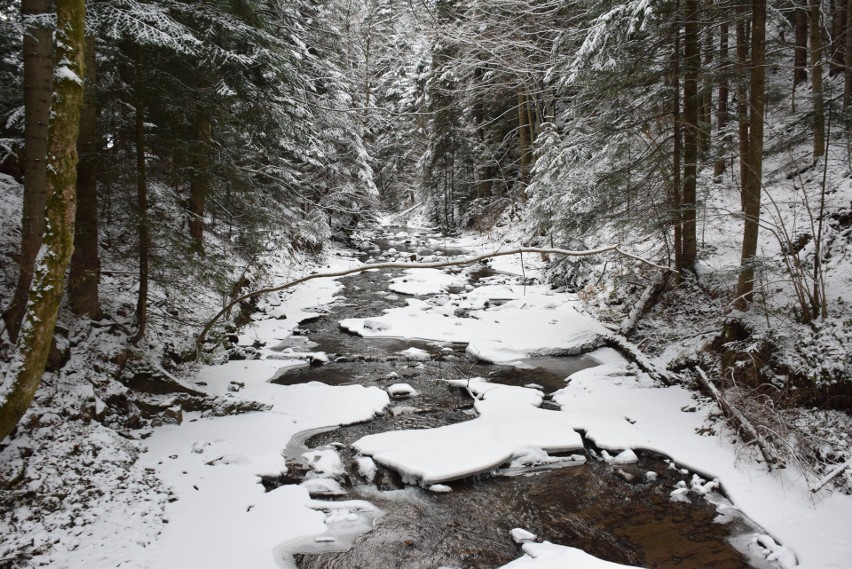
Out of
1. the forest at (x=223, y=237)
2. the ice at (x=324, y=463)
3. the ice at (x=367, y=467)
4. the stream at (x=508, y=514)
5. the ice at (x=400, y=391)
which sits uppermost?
the forest at (x=223, y=237)

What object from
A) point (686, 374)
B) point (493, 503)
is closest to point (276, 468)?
point (493, 503)

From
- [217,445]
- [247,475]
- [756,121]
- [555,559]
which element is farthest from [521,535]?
[756,121]

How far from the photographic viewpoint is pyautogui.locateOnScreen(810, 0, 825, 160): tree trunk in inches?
230

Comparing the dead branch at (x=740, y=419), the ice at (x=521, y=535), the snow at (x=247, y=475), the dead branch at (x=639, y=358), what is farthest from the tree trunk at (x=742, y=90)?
the snow at (x=247, y=475)

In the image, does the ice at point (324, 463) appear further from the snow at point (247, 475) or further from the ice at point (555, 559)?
the ice at point (555, 559)

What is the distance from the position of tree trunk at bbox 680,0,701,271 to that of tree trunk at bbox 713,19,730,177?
1.26ft

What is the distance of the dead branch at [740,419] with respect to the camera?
5.17 m

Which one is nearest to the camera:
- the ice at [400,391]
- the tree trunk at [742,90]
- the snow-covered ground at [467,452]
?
the snow-covered ground at [467,452]

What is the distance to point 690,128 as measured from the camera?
8250mm

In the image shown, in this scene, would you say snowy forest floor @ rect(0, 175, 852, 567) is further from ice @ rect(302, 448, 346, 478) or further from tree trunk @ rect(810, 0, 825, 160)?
tree trunk @ rect(810, 0, 825, 160)

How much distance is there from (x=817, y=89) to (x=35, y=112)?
11.5 m

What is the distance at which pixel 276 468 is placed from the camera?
540cm

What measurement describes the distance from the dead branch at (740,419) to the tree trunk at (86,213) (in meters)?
8.48

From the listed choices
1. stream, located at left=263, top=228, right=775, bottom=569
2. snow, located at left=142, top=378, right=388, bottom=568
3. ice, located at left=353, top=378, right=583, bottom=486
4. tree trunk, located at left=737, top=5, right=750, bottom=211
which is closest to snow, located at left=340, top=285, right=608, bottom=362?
ice, located at left=353, top=378, right=583, bottom=486
